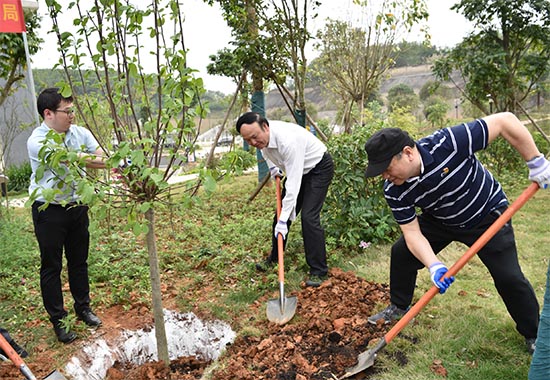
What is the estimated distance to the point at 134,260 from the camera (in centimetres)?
499

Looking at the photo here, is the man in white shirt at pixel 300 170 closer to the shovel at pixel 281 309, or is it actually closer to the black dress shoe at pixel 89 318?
the shovel at pixel 281 309

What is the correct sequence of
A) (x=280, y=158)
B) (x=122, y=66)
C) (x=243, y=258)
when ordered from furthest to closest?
(x=243, y=258) → (x=280, y=158) → (x=122, y=66)

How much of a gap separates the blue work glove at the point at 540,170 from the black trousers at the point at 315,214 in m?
1.90

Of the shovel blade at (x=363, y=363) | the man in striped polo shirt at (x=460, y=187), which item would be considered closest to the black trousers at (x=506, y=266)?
the man in striped polo shirt at (x=460, y=187)

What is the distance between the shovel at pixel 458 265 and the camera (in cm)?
240

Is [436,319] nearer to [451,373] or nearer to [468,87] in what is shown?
[451,373]

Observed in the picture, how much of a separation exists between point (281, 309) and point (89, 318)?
153cm

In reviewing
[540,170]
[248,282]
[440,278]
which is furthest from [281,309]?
[540,170]

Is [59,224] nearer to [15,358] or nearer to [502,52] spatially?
[15,358]

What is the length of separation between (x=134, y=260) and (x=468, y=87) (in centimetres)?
647

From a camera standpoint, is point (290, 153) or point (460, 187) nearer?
point (460, 187)

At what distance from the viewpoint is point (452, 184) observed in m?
2.51

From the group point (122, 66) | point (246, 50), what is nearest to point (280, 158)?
point (122, 66)

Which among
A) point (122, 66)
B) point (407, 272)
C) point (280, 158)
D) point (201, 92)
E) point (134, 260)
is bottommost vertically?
point (134, 260)
